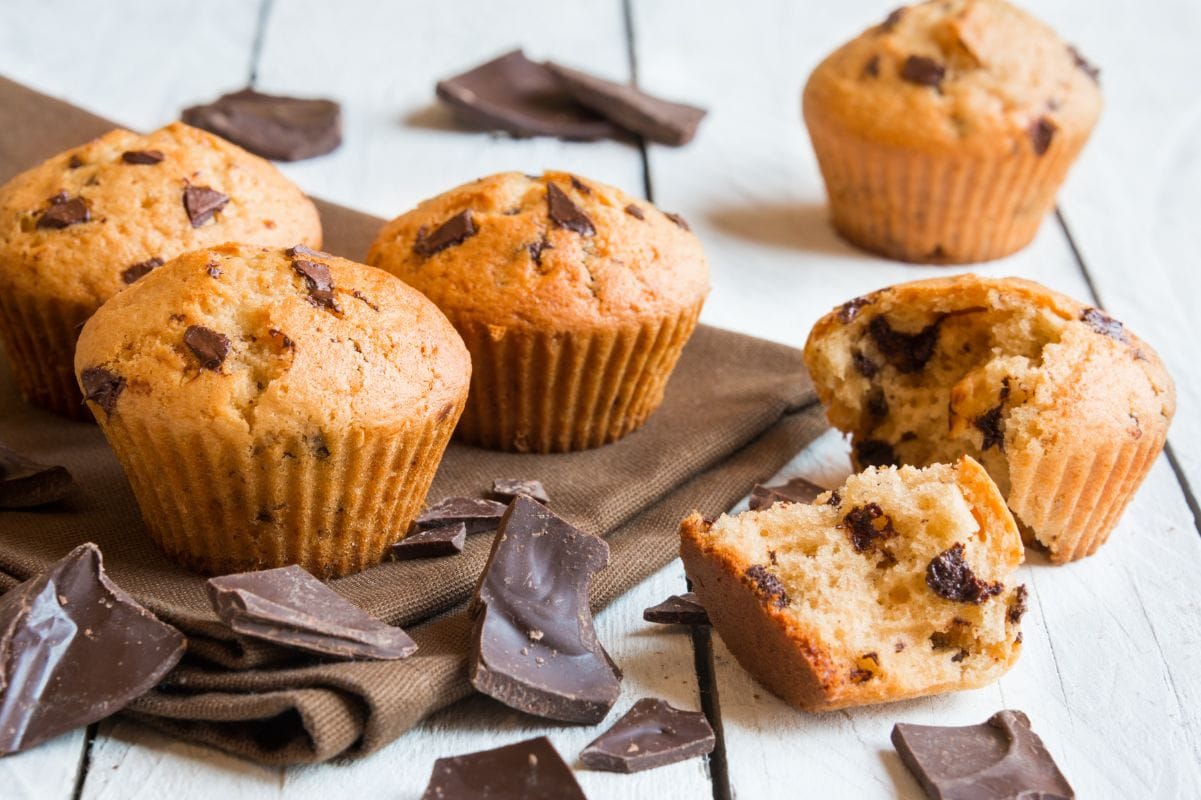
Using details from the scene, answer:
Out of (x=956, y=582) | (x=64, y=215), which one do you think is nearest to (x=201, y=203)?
(x=64, y=215)

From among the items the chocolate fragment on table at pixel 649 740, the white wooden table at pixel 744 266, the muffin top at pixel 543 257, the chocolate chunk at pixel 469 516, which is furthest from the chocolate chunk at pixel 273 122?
the chocolate fragment on table at pixel 649 740

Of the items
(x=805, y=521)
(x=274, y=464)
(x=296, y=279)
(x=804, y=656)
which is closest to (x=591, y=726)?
(x=804, y=656)

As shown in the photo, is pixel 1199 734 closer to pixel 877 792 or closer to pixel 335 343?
pixel 877 792

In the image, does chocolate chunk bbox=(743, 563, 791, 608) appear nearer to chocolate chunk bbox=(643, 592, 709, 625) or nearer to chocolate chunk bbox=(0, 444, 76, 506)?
chocolate chunk bbox=(643, 592, 709, 625)

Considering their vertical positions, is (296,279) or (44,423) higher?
(296,279)

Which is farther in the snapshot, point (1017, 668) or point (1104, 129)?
point (1104, 129)

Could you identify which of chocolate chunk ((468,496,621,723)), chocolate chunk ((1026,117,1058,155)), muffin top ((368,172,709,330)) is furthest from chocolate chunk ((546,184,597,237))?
chocolate chunk ((1026,117,1058,155))

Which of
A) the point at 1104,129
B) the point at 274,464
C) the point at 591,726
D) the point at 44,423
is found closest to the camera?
the point at 591,726
